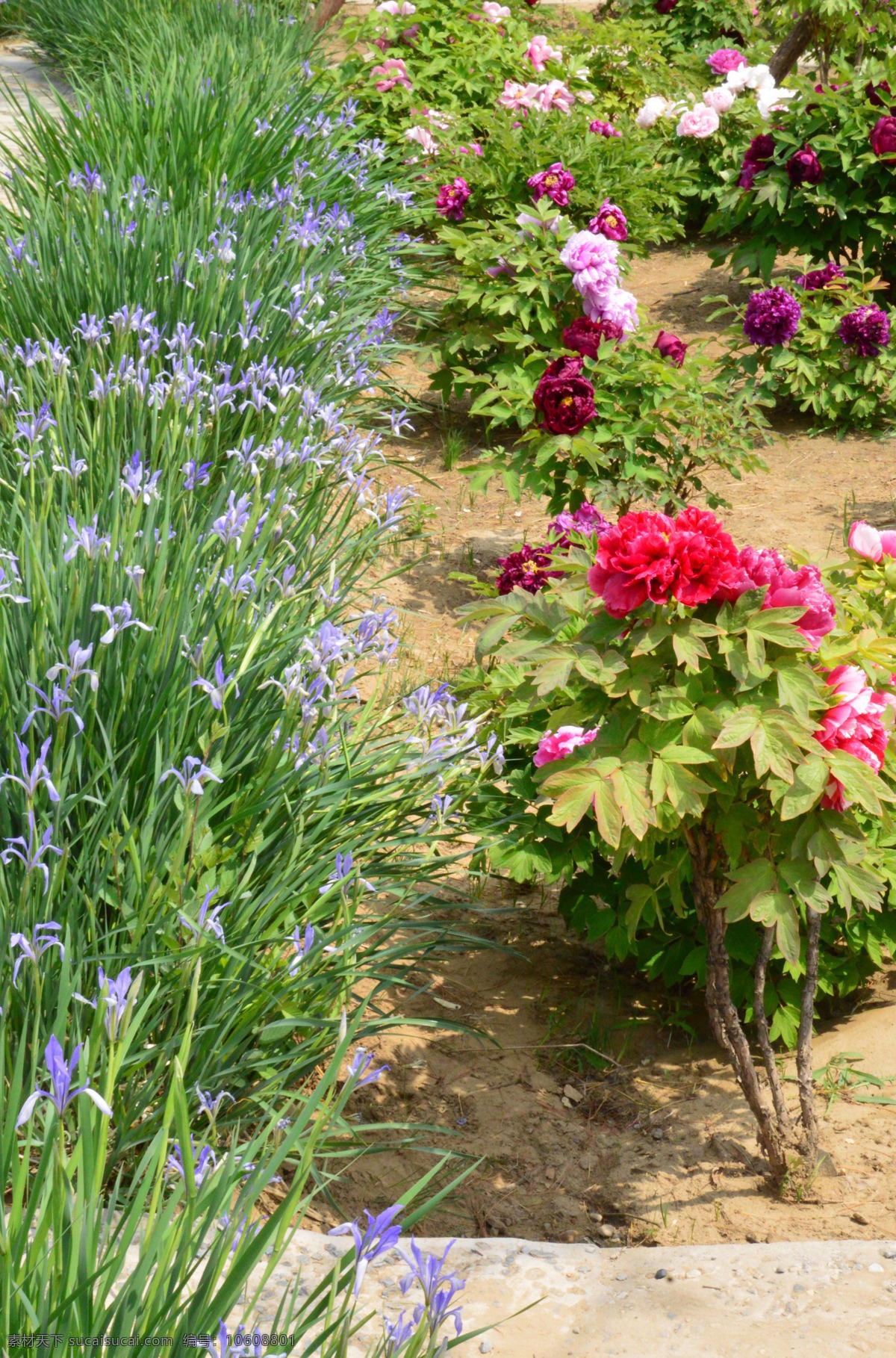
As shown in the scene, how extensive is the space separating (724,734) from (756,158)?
456 centimetres

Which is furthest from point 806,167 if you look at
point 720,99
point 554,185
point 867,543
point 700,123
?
point 867,543

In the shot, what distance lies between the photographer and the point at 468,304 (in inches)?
183

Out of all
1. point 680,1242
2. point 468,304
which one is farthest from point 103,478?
point 468,304

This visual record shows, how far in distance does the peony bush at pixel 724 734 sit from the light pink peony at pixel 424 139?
15.1ft

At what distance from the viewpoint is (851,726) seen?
184 centimetres

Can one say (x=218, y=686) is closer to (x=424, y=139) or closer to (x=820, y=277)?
(x=820, y=277)

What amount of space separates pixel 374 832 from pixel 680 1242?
0.86m

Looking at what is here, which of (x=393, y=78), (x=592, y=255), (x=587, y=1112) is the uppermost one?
(x=393, y=78)

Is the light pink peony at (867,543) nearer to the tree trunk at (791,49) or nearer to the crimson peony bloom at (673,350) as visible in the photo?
the crimson peony bloom at (673,350)

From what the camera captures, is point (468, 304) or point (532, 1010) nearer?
point (532, 1010)

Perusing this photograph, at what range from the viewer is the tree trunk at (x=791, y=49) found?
6.95m

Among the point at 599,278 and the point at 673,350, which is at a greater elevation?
the point at 599,278

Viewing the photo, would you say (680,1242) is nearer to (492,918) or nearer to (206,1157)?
(492,918)

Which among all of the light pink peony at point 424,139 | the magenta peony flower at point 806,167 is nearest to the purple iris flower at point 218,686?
the magenta peony flower at point 806,167
